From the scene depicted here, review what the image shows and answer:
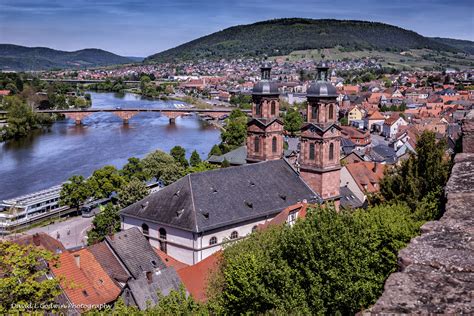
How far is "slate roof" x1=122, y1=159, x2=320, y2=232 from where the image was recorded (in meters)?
23.0

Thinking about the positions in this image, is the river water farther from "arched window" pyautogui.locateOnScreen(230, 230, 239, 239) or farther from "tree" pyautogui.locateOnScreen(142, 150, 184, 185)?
"arched window" pyautogui.locateOnScreen(230, 230, 239, 239)

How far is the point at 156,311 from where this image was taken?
11.5 m

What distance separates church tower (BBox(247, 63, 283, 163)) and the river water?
71.5 ft

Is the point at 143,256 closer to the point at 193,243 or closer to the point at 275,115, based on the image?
the point at 193,243

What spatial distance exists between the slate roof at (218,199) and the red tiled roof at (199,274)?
1.56 m

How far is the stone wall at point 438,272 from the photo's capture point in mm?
3373

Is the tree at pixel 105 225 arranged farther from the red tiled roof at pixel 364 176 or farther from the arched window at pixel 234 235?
the red tiled roof at pixel 364 176

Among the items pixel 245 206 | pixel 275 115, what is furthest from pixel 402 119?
pixel 245 206

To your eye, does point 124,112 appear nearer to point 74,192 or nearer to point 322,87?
point 74,192

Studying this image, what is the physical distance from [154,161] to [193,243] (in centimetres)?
2149

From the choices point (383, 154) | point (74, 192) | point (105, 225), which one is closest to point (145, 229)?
point (105, 225)

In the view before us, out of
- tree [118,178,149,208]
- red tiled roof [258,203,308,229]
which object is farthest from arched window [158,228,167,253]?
tree [118,178,149,208]

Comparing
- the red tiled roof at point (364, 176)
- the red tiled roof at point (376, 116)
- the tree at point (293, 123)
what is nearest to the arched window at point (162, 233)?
the red tiled roof at point (364, 176)

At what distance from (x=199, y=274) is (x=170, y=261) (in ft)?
9.94
